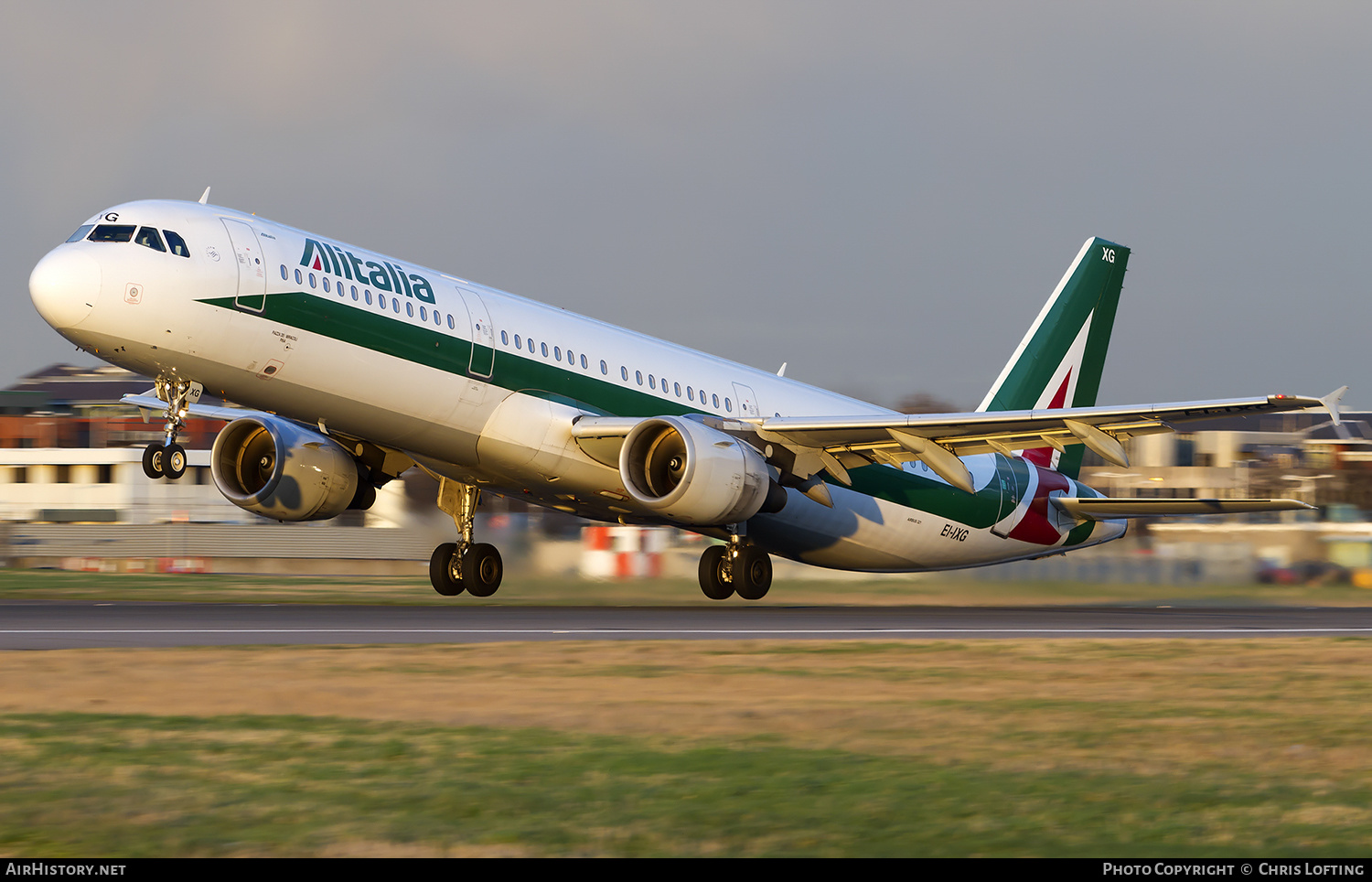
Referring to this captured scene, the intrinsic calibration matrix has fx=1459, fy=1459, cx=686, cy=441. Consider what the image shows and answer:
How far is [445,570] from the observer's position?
29453 millimetres

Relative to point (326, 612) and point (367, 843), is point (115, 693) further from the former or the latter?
point (326, 612)

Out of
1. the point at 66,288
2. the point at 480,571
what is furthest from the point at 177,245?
the point at 480,571

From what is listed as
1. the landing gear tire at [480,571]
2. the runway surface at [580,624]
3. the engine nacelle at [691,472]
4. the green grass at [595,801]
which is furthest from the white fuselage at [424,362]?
the green grass at [595,801]

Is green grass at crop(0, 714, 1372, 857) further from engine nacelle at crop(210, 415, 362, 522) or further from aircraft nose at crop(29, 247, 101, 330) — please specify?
engine nacelle at crop(210, 415, 362, 522)

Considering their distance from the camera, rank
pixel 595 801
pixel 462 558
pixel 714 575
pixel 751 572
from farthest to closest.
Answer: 1. pixel 714 575
2. pixel 462 558
3. pixel 751 572
4. pixel 595 801

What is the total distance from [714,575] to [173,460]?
38.4 feet

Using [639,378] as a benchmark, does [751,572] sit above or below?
below

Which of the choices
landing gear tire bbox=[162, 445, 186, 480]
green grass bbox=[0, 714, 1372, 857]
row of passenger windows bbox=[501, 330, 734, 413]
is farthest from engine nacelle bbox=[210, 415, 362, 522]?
green grass bbox=[0, 714, 1372, 857]

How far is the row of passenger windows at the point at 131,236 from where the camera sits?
21.8 meters

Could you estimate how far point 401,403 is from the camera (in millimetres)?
24156

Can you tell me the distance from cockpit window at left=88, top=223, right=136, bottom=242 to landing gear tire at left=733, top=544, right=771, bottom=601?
13055 mm

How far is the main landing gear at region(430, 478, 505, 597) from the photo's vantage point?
2928 cm

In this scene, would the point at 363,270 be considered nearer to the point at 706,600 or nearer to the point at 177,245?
the point at 177,245

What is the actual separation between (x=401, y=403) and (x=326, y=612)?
3.63 meters
